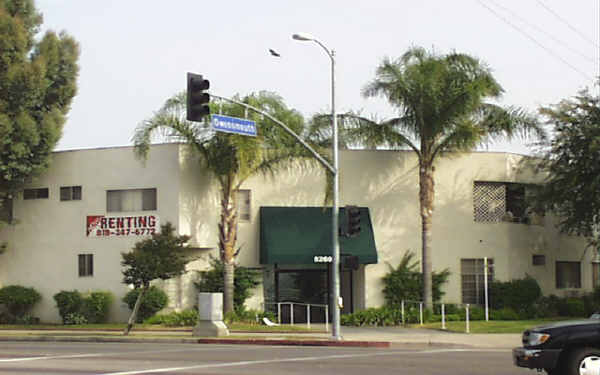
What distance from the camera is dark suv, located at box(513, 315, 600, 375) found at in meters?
14.0

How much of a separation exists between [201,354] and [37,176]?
1939 cm

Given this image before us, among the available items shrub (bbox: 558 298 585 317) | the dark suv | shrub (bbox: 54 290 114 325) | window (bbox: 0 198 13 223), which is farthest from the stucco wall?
the dark suv

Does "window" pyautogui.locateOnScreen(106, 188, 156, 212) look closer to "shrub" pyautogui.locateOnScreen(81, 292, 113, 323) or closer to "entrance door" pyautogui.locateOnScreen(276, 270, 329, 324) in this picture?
"shrub" pyautogui.locateOnScreen(81, 292, 113, 323)

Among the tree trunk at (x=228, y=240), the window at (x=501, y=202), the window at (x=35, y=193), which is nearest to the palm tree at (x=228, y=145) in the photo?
the tree trunk at (x=228, y=240)

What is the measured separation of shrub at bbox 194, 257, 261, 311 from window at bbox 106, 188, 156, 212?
3350mm

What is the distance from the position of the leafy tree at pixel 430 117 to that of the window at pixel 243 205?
419 centimetres

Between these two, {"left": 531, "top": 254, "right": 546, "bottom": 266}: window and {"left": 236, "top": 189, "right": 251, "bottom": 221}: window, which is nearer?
{"left": 236, "top": 189, "right": 251, "bottom": 221}: window

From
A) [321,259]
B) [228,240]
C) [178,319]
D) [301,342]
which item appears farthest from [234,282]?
[301,342]

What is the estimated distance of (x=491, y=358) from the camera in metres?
20.4

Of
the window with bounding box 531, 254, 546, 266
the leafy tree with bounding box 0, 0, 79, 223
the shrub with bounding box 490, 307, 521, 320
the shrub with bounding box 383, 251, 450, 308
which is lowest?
the shrub with bounding box 490, 307, 521, 320

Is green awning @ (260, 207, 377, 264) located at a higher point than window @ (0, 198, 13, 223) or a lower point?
lower

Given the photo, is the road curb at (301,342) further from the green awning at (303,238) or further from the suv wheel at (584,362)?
the suv wheel at (584,362)

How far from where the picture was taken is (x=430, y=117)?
35.5 m

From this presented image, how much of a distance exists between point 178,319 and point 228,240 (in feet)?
11.6
